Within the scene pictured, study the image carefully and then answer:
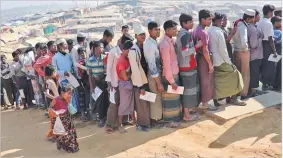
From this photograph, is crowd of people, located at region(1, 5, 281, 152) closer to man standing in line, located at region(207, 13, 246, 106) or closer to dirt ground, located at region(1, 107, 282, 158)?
man standing in line, located at region(207, 13, 246, 106)

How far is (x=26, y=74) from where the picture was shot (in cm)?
810

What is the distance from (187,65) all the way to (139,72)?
817 millimetres

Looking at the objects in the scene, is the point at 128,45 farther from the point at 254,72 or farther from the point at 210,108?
the point at 254,72

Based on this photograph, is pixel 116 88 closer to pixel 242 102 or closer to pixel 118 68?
pixel 118 68

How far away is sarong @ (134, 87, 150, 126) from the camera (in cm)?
545

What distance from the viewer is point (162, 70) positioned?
541 centimetres

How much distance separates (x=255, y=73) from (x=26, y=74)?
5.04m

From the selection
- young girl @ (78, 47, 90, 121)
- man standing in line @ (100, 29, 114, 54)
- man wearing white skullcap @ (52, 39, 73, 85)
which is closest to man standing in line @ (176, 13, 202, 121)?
man standing in line @ (100, 29, 114, 54)

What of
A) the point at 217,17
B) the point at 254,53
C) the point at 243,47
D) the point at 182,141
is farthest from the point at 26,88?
the point at 254,53

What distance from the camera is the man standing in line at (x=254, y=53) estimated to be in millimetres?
6250

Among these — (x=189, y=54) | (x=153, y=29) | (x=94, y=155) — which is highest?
(x=153, y=29)

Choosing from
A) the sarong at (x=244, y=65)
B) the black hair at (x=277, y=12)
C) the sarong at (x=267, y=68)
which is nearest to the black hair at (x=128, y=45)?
the sarong at (x=244, y=65)

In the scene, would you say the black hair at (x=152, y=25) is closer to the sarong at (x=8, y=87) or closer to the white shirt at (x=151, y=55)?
the white shirt at (x=151, y=55)

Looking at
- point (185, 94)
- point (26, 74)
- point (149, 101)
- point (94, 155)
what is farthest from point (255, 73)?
point (26, 74)
